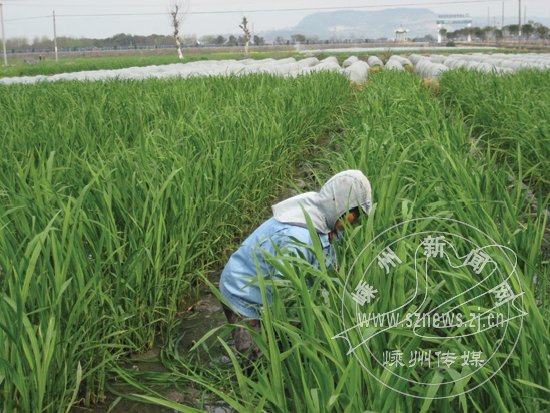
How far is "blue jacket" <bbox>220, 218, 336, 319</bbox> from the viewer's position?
198cm

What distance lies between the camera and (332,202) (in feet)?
6.54

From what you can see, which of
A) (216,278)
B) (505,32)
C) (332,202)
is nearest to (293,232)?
(332,202)

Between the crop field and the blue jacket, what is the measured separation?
0.12 meters

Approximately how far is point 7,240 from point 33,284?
236 mm

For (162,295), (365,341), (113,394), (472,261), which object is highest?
(472,261)

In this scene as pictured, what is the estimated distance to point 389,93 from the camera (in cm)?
568

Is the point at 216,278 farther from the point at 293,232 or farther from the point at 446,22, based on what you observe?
the point at 446,22

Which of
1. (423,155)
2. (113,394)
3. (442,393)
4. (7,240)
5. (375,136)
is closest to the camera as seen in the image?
(442,393)

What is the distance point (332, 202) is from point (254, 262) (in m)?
0.35

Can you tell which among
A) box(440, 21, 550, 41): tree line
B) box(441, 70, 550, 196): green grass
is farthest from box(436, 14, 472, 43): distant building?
box(441, 70, 550, 196): green grass

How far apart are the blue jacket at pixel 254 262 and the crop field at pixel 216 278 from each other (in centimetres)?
12

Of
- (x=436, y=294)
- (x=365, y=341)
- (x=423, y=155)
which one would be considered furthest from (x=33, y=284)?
(x=423, y=155)

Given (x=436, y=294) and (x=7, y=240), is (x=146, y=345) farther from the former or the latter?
(x=436, y=294)

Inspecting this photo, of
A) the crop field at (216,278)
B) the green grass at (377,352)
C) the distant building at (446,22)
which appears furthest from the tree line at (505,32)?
the green grass at (377,352)
